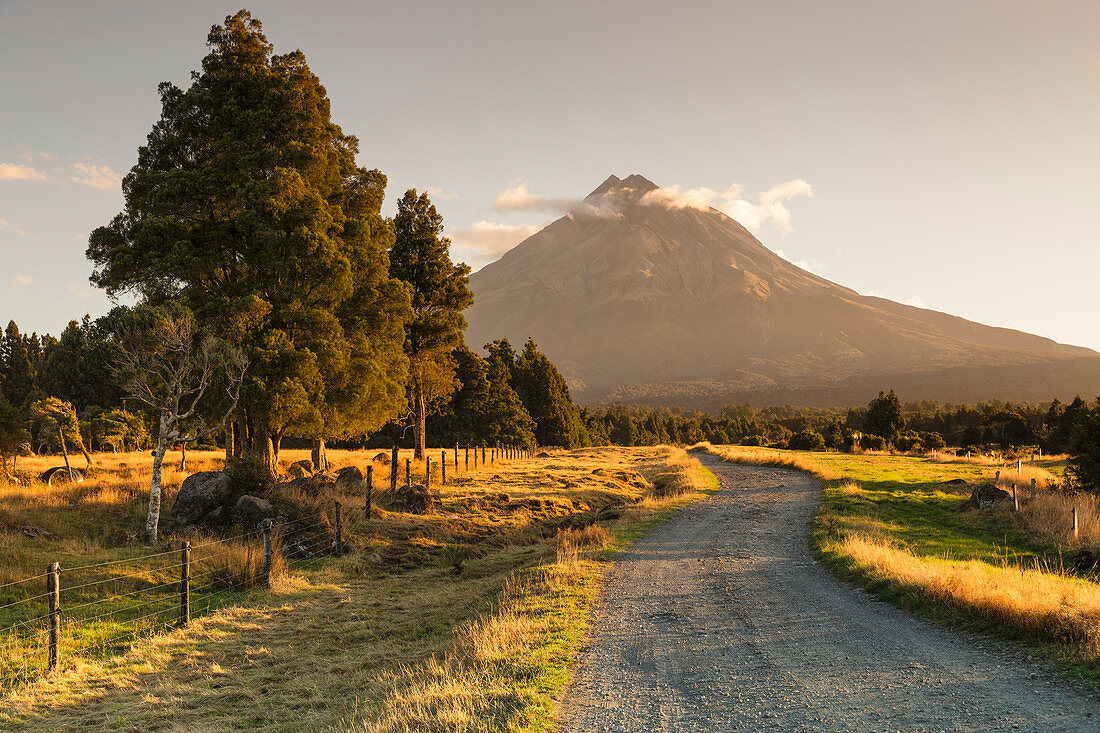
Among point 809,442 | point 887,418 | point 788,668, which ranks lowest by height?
point 809,442

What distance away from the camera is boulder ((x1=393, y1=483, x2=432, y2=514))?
20.8m

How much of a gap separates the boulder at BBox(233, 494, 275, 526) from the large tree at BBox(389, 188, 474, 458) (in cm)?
1545

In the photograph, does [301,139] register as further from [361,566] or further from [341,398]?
[361,566]

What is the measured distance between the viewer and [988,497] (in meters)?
22.5

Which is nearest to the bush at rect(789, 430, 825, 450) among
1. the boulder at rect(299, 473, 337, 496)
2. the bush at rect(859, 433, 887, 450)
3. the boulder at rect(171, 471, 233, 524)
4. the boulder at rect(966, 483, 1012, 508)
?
the bush at rect(859, 433, 887, 450)

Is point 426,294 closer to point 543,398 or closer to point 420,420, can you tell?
point 420,420

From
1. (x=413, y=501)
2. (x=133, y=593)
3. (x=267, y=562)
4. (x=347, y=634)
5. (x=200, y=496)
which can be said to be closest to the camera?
(x=347, y=634)

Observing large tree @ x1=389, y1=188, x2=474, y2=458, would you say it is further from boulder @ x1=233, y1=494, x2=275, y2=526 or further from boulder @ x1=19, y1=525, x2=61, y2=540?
boulder @ x1=19, y1=525, x2=61, y2=540

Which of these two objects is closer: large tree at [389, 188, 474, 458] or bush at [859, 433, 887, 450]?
large tree at [389, 188, 474, 458]

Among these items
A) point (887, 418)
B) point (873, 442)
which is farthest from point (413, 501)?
point (887, 418)

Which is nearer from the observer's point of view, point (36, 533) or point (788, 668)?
point (788, 668)

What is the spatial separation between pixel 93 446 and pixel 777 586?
59.4 m

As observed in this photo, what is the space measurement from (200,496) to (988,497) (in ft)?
94.4

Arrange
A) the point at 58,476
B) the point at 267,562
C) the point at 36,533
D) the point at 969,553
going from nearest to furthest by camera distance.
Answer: the point at 267,562, the point at 36,533, the point at 969,553, the point at 58,476
